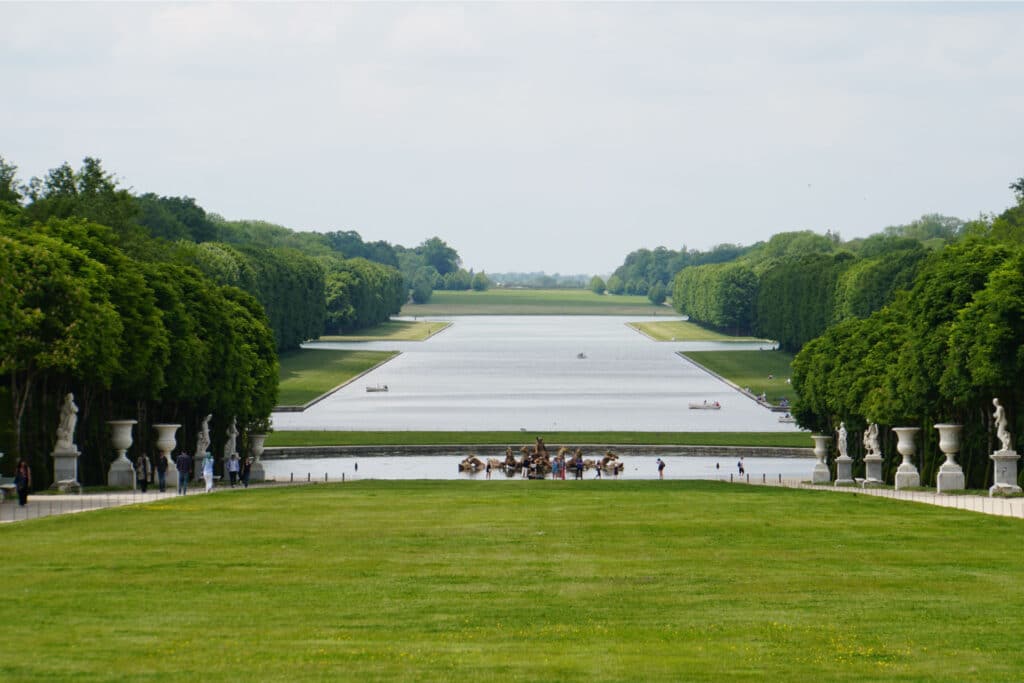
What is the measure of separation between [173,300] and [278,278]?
94.6 metres

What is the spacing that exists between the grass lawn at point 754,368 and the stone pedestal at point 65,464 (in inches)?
2362

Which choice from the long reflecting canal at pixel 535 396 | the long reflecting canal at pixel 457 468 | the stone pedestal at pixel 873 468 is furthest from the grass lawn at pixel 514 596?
the long reflecting canal at pixel 535 396

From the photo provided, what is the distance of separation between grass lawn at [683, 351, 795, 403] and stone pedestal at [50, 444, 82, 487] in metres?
60.0

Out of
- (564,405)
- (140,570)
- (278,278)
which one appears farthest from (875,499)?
(278,278)

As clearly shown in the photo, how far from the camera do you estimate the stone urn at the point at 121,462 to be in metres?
44.9

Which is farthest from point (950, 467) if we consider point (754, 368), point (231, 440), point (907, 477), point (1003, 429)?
point (754, 368)

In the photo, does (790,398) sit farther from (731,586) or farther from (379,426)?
(731,586)

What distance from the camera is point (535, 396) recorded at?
10044 centimetres

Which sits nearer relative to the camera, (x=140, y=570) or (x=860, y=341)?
(x=140, y=570)

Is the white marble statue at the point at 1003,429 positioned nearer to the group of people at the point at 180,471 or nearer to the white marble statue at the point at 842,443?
A: the white marble statue at the point at 842,443

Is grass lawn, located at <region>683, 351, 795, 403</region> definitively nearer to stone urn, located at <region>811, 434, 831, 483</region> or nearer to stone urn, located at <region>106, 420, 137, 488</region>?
stone urn, located at <region>811, 434, 831, 483</region>

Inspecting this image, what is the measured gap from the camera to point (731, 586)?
68.2 feet

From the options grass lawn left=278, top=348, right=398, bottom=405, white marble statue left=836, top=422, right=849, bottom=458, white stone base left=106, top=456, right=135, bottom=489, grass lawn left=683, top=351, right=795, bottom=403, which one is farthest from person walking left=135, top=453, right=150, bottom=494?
grass lawn left=683, top=351, right=795, bottom=403

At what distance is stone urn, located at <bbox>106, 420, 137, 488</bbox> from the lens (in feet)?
147
